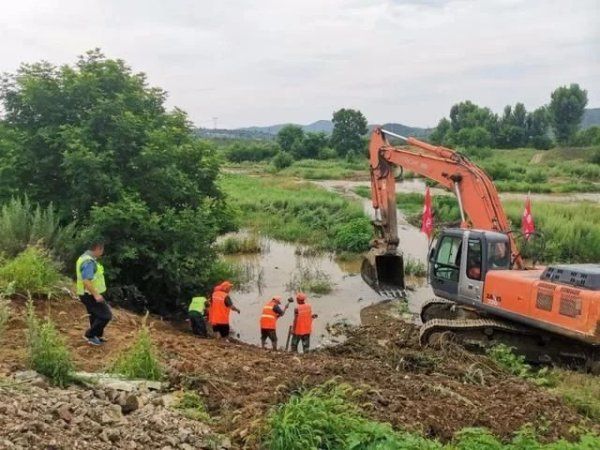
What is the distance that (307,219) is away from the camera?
27.5m

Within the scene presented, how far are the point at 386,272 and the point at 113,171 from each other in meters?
7.16

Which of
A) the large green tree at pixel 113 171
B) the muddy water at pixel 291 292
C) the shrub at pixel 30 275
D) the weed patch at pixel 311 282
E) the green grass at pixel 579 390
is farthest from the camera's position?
the weed patch at pixel 311 282

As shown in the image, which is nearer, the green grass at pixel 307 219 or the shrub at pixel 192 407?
the shrub at pixel 192 407

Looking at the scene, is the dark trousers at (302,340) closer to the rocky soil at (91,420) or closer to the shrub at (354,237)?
the rocky soil at (91,420)

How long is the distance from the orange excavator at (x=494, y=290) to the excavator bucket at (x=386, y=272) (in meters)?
2.74

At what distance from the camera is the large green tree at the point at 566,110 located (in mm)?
83375

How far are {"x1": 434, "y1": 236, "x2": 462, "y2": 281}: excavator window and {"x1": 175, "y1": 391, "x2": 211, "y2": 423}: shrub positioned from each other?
6.51 m

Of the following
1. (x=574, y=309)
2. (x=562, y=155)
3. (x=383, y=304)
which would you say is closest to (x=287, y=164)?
(x=562, y=155)

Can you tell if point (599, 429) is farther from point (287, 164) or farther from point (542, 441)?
point (287, 164)

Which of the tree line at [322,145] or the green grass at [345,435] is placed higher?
the tree line at [322,145]

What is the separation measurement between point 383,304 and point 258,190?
950 inches

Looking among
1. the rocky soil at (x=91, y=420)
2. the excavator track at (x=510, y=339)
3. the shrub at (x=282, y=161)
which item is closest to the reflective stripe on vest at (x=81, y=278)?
the rocky soil at (x=91, y=420)

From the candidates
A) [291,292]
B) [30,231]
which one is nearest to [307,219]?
[291,292]

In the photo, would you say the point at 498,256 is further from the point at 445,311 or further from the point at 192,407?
the point at 192,407
